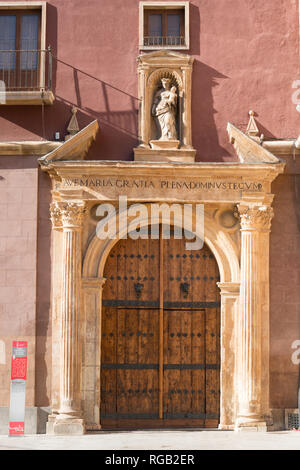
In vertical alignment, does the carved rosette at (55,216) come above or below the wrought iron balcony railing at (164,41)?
below

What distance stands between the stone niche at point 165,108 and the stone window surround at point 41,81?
5.71 feet

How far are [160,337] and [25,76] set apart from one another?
5.37 m

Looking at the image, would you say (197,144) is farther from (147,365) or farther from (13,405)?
(13,405)

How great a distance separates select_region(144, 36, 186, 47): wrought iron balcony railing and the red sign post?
233 inches

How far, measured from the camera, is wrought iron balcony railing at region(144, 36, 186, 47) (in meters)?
18.2

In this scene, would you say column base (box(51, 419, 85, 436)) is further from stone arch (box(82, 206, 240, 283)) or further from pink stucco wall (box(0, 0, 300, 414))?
stone arch (box(82, 206, 240, 283))

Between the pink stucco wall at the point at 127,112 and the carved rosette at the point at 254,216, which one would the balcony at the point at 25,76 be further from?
the carved rosette at the point at 254,216

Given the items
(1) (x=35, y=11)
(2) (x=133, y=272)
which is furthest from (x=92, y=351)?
(1) (x=35, y=11)

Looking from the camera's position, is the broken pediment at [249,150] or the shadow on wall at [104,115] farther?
the shadow on wall at [104,115]

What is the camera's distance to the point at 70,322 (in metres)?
17.2

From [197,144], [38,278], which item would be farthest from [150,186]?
[38,278]

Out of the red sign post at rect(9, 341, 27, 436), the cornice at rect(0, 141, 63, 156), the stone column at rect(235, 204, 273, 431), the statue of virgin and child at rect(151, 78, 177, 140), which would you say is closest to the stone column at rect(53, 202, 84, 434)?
the red sign post at rect(9, 341, 27, 436)

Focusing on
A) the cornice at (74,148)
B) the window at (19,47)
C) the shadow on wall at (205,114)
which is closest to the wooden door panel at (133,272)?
the cornice at (74,148)

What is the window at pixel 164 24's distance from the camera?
18.1m
